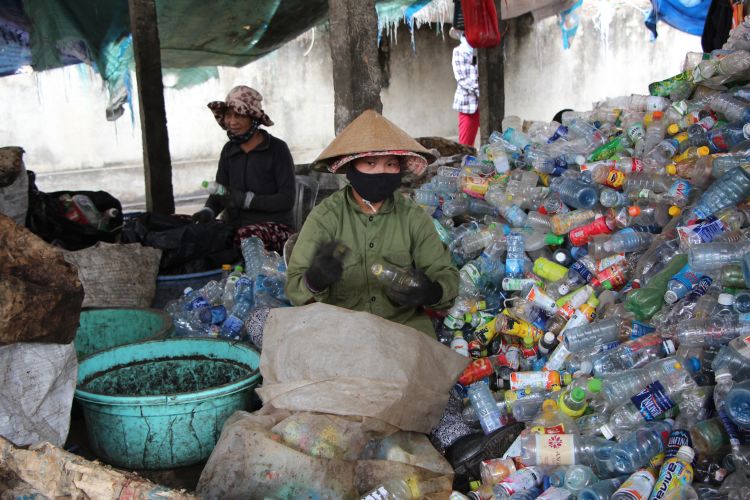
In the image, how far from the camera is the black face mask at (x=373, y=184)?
10.3ft

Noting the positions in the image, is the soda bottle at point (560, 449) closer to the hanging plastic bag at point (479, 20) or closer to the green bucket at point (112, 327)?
the green bucket at point (112, 327)

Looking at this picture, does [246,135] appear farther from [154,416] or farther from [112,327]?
[154,416]

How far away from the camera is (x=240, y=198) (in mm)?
5586

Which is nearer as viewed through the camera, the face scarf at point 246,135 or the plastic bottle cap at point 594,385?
the plastic bottle cap at point 594,385

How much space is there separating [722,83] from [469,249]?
2081 mm

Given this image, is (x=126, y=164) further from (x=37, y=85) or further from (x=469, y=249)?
(x=469, y=249)

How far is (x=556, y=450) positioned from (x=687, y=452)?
0.48 metres

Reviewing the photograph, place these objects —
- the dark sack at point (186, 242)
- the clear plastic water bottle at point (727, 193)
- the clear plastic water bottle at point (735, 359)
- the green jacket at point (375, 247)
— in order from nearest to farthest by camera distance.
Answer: the clear plastic water bottle at point (735, 359), the green jacket at point (375, 247), the clear plastic water bottle at point (727, 193), the dark sack at point (186, 242)

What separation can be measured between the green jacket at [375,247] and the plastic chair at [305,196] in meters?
3.14

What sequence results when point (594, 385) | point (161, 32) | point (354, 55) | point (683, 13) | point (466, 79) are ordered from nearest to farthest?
point (594, 385) → point (354, 55) → point (161, 32) → point (683, 13) → point (466, 79)

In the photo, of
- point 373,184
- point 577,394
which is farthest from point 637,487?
point 373,184

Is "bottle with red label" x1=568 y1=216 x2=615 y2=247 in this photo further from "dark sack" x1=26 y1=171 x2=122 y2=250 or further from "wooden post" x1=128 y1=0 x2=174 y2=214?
"wooden post" x1=128 y1=0 x2=174 y2=214

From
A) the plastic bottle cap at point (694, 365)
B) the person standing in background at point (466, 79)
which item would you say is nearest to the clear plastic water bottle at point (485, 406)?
the plastic bottle cap at point (694, 365)

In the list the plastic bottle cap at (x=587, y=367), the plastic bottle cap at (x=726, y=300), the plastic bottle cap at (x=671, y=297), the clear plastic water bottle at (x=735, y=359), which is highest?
the plastic bottle cap at (x=726, y=300)
